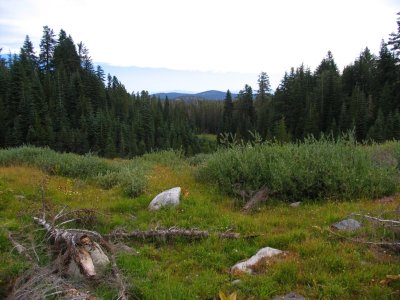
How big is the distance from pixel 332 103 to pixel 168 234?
248ft

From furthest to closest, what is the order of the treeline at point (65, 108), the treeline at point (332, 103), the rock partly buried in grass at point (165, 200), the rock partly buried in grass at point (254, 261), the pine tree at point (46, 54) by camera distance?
the pine tree at point (46, 54) → the treeline at point (65, 108) → the treeline at point (332, 103) → the rock partly buried in grass at point (165, 200) → the rock partly buried in grass at point (254, 261)

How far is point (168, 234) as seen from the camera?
681 centimetres

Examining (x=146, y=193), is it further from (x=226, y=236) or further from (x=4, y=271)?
(x=4, y=271)

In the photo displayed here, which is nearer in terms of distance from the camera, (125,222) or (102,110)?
(125,222)

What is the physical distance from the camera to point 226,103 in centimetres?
11819

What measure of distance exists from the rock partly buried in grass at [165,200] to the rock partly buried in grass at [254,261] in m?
2.93

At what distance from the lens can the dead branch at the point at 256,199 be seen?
331 inches

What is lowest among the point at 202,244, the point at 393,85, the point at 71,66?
the point at 202,244

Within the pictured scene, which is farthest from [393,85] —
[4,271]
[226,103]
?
[4,271]

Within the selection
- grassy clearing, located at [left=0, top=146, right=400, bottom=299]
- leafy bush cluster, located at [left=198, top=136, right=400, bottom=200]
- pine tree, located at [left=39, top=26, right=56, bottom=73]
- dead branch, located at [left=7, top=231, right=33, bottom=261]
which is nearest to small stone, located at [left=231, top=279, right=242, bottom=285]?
grassy clearing, located at [left=0, top=146, right=400, bottom=299]

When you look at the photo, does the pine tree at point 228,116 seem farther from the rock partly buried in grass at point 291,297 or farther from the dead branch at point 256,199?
the rock partly buried in grass at point 291,297

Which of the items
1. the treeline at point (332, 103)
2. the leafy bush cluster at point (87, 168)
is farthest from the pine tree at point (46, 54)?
the leafy bush cluster at point (87, 168)

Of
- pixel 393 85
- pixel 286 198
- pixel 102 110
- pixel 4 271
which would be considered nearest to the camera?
pixel 4 271

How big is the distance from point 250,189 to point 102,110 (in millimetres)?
84483
